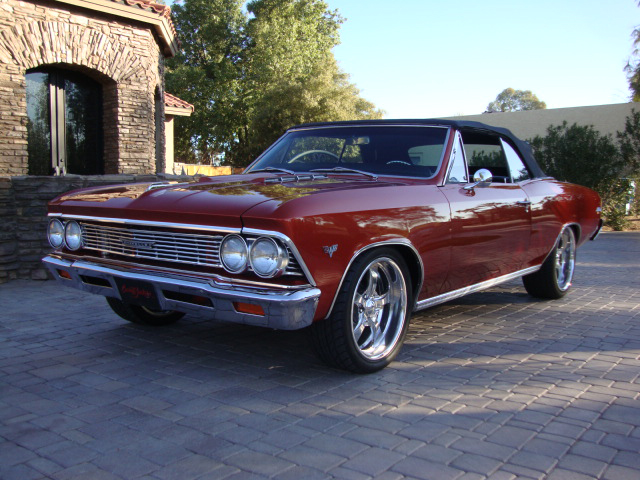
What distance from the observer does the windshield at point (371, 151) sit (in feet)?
15.1

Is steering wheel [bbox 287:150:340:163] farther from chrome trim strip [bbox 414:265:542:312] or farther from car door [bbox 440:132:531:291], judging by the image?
chrome trim strip [bbox 414:265:542:312]

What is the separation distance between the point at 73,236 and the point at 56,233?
0.66 ft

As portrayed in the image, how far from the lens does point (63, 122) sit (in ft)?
35.2

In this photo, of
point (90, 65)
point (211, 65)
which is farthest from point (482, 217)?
point (211, 65)

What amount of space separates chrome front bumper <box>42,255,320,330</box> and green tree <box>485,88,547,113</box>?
126 m

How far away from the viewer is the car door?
4426 millimetres

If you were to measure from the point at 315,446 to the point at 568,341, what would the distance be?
2.68 m

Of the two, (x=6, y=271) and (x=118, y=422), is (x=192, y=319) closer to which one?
(x=118, y=422)

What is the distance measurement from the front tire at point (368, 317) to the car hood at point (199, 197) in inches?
20.5

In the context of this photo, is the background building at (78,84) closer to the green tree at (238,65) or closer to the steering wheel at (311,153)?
the steering wheel at (311,153)

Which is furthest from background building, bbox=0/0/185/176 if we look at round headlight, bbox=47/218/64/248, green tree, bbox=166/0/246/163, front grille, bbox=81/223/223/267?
green tree, bbox=166/0/246/163

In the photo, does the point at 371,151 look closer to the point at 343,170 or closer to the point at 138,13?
the point at 343,170

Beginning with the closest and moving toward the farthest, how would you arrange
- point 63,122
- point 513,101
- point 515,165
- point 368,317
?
point 368,317
point 515,165
point 63,122
point 513,101

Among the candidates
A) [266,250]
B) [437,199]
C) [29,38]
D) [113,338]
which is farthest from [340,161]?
[29,38]
